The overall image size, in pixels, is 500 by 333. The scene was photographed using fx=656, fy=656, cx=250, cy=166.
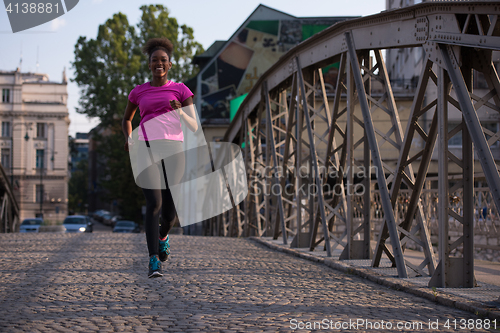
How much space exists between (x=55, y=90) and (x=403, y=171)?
250ft

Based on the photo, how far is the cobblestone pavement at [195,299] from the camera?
4.32 meters

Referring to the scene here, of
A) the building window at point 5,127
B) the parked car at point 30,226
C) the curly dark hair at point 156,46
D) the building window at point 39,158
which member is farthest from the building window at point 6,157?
the curly dark hair at point 156,46

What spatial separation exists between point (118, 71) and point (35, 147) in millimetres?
28648

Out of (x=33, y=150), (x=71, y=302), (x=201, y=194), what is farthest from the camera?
(x=33, y=150)

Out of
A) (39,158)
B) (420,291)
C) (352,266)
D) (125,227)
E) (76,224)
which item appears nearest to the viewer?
(420,291)

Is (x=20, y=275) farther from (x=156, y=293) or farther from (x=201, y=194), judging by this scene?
(x=201, y=194)

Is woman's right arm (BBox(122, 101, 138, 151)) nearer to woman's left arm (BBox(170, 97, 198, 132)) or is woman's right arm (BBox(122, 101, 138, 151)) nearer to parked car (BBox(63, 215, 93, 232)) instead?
woman's left arm (BBox(170, 97, 198, 132))

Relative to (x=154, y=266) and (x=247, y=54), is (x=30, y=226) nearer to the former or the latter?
(x=247, y=54)

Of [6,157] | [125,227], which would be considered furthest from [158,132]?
[6,157]

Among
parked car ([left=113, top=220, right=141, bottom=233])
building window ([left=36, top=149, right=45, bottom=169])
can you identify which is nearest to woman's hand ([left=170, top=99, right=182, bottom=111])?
parked car ([left=113, top=220, right=141, bottom=233])

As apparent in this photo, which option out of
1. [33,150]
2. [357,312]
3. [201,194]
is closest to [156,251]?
[357,312]

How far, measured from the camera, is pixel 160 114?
19.5 feet

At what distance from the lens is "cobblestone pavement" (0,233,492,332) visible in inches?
170

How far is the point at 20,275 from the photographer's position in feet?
23.7
